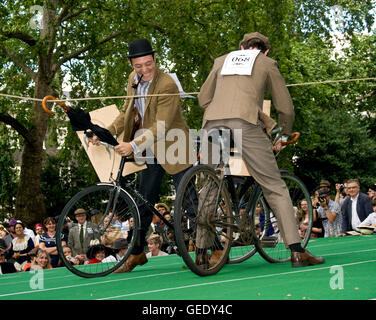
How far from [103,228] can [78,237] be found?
38cm

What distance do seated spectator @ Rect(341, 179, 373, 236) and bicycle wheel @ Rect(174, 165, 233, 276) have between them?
626 cm

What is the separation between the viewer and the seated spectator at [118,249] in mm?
5957

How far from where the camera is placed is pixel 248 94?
19.2 feet

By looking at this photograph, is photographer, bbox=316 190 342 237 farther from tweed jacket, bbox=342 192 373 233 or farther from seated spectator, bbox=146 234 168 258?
seated spectator, bbox=146 234 168 258

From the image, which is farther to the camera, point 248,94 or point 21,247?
point 21,247

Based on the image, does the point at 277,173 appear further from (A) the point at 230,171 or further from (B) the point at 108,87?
(B) the point at 108,87

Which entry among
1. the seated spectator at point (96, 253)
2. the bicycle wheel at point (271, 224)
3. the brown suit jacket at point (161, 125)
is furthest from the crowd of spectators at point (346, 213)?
the seated spectator at point (96, 253)

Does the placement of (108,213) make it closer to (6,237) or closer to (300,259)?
(300,259)

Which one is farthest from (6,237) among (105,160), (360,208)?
(105,160)

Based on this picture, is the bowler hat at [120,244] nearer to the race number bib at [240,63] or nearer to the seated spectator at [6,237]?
the race number bib at [240,63]

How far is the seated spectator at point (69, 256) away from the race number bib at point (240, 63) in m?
1.96

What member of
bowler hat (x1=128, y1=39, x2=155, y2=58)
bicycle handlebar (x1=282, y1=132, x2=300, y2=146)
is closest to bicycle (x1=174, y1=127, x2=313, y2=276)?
bicycle handlebar (x1=282, y1=132, x2=300, y2=146)

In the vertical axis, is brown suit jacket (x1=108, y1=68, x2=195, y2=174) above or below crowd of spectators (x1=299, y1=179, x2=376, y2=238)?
above

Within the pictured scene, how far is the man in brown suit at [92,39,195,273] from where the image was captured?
20.6ft
